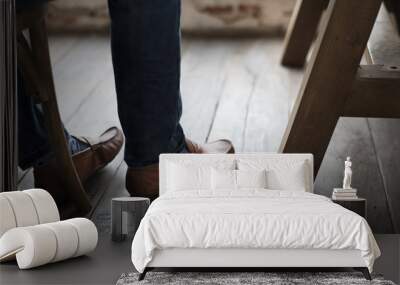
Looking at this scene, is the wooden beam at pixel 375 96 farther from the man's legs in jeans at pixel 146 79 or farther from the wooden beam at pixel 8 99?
the wooden beam at pixel 8 99

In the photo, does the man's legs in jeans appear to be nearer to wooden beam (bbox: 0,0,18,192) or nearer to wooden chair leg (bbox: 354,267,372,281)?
wooden beam (bbox: 0,0,18,192)

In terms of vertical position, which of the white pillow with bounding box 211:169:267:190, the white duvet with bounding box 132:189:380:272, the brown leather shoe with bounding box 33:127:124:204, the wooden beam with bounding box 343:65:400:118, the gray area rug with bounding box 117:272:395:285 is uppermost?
the wooden beam with bounding box 343:65:400:118

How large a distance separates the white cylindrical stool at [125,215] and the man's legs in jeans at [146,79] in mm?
329

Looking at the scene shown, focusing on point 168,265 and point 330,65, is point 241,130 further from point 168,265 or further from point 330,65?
point 168,265

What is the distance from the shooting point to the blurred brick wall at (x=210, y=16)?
5.71 meters

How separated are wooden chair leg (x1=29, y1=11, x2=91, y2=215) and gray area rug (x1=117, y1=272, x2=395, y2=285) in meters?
0.75

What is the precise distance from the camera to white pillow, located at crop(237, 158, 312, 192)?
2.79 meters

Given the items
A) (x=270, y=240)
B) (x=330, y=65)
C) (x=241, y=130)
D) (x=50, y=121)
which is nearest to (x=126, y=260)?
(x=270, y=240)

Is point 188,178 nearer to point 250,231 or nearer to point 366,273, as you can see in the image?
point 250,231

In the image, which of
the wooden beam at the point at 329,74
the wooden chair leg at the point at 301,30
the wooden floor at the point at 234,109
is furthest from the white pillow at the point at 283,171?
the wooden chair leg at the point at 301,30

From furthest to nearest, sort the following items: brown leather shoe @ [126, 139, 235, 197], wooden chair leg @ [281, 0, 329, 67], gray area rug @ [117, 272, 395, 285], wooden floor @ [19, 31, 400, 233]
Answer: wooden chair leg @ [281, 0, 329, 67] < wooden floor @ [19, 31, 400, 233] < brown leather shoe @ [126, 139, 235, 197] < gray area rug @ [117, 272, 395, 285]

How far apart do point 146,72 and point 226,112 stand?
3.93ft

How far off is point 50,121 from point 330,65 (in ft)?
2.97

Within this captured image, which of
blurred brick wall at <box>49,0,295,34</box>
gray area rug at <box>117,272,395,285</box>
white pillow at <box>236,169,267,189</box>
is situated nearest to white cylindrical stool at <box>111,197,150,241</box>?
white pillow at <box>236,169,267,189</box>
